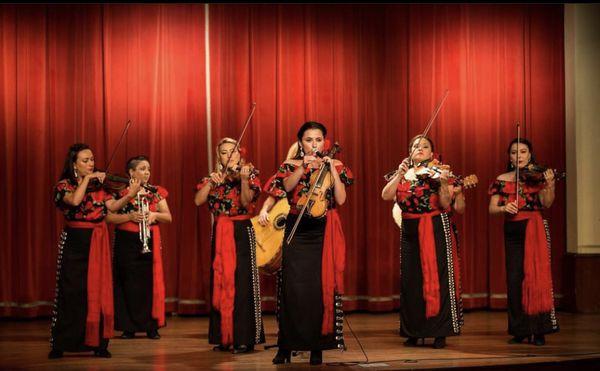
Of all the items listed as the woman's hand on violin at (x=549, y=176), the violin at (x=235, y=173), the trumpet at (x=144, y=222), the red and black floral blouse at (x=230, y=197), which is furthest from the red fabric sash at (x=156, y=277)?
the woman's hand on violin at (x=549, y=176)

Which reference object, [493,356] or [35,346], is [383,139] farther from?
[35,346]

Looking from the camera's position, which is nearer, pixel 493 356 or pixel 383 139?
pixel 493 356

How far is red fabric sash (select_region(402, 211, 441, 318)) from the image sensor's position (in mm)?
5582

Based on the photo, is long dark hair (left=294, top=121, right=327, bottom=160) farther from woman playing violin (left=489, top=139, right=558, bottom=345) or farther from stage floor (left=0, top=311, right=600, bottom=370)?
woman playing violin (left=489, top=139, right=558, bottom=345)

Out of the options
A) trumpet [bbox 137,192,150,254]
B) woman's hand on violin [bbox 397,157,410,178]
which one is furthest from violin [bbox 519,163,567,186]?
trumpet [bbox 137,192,150,254]

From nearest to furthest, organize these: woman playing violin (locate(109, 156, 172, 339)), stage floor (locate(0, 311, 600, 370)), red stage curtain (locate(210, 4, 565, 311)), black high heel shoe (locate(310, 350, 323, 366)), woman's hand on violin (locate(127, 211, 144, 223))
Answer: black high heel shoe (locate(310, 350, 323, 366))
stage floor (locate(0, 311, 600, 370))
woman's hand on violin (locate(127, 211, 144, 223))
woman playing violin (locate(109, 156, 172, 339))
red stage curtain (locate(210, 4, 565, 311))

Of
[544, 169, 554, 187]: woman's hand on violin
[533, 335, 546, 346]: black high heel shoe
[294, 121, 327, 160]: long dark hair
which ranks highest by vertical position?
[294, 121, 327, 160]: long dark hair

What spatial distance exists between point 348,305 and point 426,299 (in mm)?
2098

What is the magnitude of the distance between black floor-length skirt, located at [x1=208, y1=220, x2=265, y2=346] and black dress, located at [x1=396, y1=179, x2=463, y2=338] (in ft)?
3.21

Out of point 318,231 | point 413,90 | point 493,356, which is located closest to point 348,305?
point 413,90

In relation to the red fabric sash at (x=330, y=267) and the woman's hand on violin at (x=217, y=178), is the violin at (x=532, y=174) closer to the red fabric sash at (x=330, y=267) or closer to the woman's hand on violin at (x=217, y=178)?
the red fabric sash at (x=330, y=267)

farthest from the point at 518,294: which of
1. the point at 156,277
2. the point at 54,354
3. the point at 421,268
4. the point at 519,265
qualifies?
the point at 54,354

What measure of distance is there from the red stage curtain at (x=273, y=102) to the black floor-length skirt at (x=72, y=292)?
214 cm

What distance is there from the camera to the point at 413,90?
777 centimetres
